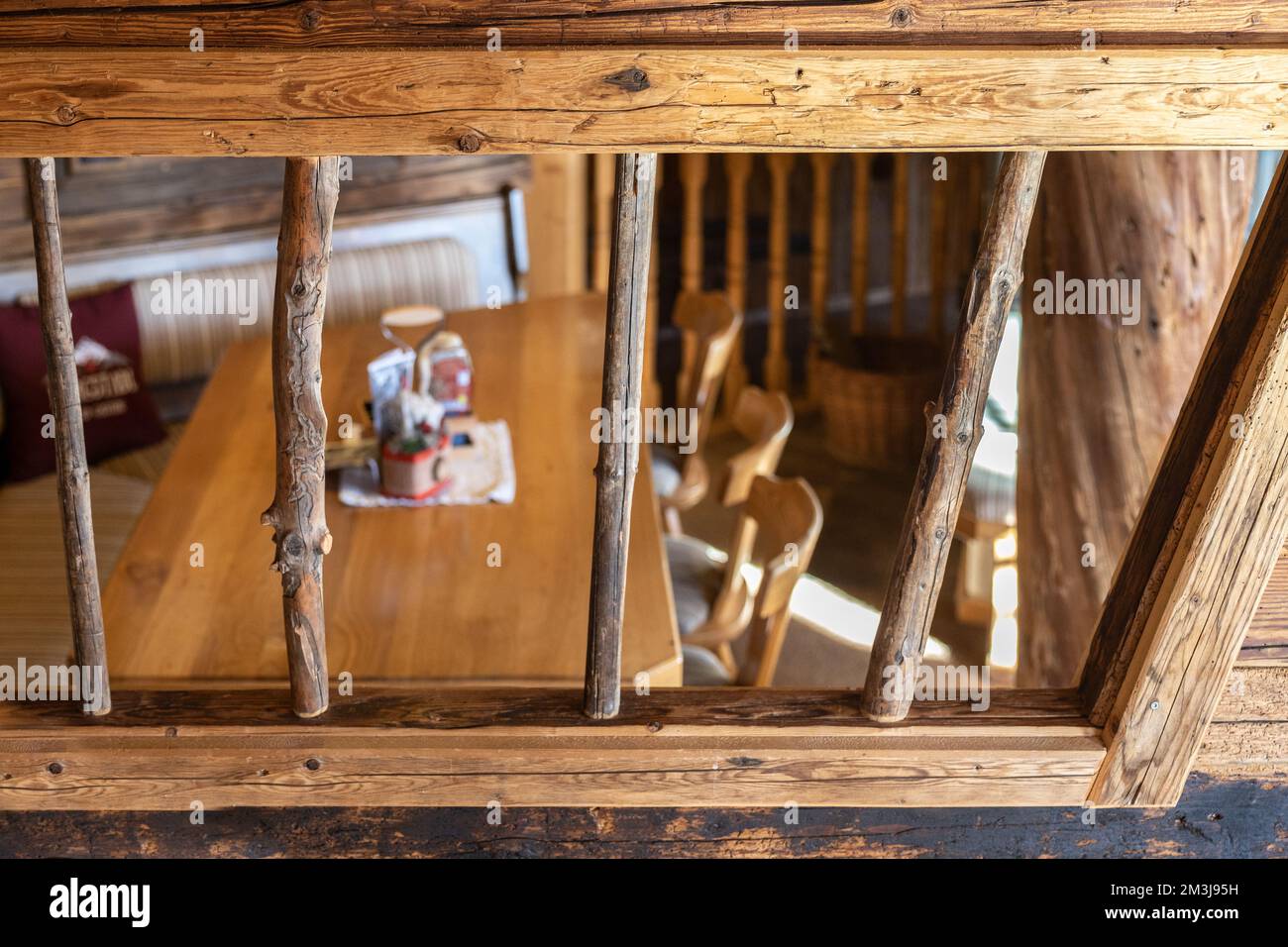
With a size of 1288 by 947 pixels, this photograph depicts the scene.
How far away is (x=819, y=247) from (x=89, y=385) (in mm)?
3104

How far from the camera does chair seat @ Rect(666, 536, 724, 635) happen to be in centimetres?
313

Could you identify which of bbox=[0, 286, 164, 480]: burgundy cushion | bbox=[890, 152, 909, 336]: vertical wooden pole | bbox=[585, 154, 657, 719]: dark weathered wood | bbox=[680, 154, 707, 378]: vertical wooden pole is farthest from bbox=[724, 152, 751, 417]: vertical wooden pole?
bbox=[585, 154, 657, 719]: dark weathered wood

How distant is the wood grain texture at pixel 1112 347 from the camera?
2637 mm

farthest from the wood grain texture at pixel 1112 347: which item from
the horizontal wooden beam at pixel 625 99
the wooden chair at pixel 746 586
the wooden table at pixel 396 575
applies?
the horizontal wooden beam at pixel 625 99

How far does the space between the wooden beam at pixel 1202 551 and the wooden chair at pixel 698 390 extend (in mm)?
2033

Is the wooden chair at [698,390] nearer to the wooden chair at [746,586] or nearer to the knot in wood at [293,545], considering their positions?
the wooden chair at [746,586]

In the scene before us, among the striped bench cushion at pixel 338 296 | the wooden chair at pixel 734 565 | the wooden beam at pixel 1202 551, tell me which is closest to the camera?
the wooden beam at pixel 1202 551

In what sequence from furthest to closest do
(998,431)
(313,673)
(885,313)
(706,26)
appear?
(885,313) < (998,431) < (313,673) < (706,26)

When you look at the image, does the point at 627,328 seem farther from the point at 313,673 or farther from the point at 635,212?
the point at 313,673

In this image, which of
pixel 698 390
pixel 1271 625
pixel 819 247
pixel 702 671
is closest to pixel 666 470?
pixel 698 390

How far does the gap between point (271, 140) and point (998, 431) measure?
149 inches

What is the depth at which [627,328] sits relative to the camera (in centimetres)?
162

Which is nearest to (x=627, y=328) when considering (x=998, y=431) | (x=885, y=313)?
(x=998, y=431)
